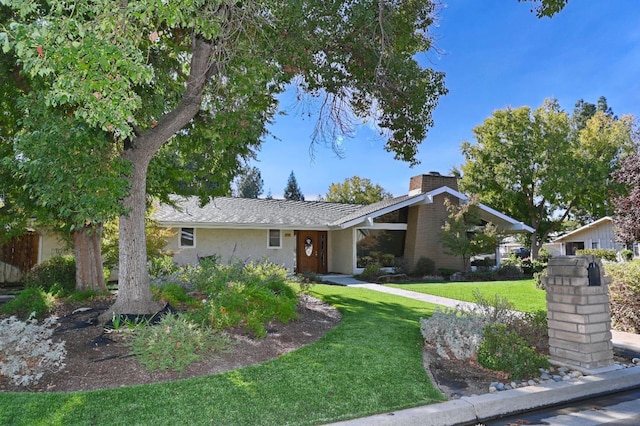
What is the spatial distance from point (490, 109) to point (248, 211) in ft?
69.3

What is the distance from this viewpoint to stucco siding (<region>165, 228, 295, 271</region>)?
1697cm

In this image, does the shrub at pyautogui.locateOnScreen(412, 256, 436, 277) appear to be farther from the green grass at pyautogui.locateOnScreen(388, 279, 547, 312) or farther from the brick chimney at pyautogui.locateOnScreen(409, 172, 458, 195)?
the green grass at pyautogui.locateOnScreen(388, 279, 547, 312)

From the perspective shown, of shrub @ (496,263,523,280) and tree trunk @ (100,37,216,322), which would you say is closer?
tree trunk @ (100,37,216,322)

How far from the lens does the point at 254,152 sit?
10.2 m

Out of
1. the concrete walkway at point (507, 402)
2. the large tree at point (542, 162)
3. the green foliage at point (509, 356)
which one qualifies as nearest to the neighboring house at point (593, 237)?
the large tree at point (542, 162)

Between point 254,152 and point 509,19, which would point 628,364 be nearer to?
point 509,19

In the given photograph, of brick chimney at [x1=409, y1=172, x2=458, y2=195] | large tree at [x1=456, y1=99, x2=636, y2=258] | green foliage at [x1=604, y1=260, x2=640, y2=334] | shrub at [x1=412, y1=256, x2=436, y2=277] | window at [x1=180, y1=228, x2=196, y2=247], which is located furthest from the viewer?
large tree at [x1=456, y1=99, x2=636, y2=258]

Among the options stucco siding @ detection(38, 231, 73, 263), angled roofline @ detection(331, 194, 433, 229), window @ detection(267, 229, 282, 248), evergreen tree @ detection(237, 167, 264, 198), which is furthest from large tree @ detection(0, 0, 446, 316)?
evergreen tree @ detection(237, 167, 264, 198)

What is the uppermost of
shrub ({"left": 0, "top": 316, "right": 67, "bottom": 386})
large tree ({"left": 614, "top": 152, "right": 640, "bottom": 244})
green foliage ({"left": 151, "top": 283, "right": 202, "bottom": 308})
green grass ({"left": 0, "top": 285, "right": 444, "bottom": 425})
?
large tree ({"left": 614, "top": 152, "right": 640, "bottom": 244})

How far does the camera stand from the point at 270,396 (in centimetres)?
413

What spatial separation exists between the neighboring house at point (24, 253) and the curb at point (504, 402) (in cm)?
1490

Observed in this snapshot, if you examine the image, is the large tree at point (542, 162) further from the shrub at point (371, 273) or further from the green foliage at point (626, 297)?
the green foliage at point (626, 297)

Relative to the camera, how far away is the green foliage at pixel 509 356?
4.86 m

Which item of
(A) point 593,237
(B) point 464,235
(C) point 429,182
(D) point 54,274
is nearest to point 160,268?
(D) point 54,274
